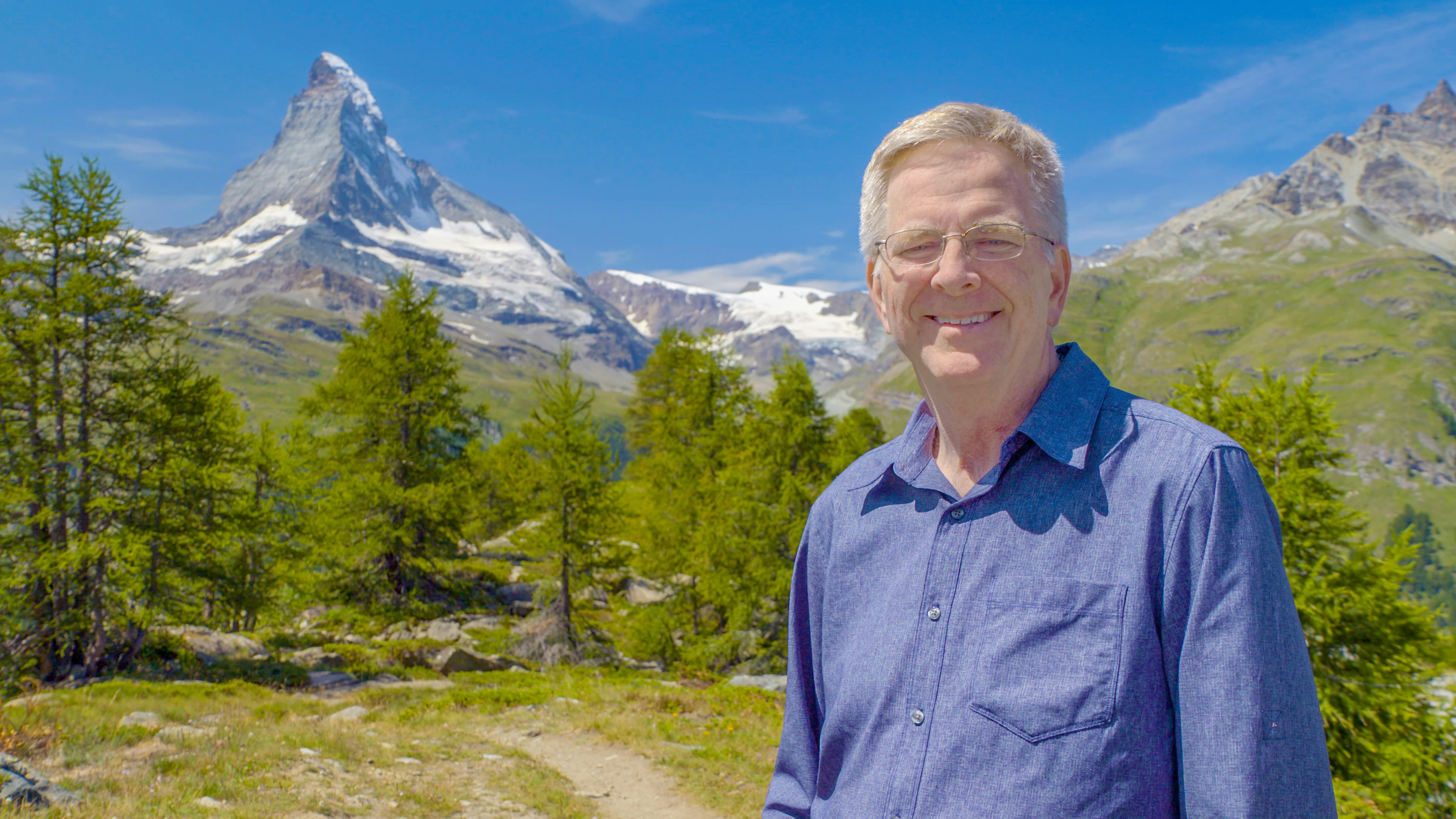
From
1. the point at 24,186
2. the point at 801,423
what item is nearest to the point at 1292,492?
the point at 801,423

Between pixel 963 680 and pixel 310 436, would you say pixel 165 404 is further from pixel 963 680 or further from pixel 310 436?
pixel 963 680

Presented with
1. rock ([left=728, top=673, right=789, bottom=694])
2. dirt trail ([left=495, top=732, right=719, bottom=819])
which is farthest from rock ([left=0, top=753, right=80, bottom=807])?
rock ([left=728, top=673, right=789, bottom=694])

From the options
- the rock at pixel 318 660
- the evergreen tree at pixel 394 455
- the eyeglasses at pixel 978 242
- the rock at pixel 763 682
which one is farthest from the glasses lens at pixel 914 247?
the evergreen tree at pixel 394 455

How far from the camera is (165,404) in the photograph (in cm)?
1917

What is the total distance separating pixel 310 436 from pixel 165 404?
457 inches

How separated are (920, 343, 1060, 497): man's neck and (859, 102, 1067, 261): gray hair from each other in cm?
46

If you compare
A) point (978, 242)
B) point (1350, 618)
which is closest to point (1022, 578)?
point (978, 242)

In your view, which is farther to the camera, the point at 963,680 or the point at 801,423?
the point at 801,423

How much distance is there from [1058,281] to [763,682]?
18934mm

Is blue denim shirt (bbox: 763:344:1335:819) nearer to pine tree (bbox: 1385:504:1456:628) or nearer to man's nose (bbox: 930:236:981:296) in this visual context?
man's nose (bbox: 930:236:981:296)

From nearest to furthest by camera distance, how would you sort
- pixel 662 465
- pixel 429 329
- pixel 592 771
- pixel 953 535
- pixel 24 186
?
pixel 953 535, pixel 592 771, pixel 24 186, pixel 429 329, pixel 662 465

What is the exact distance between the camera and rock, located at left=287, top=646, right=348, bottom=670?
846 inches

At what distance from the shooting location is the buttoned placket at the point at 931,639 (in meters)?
2.17

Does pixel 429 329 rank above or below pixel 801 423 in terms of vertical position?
above
